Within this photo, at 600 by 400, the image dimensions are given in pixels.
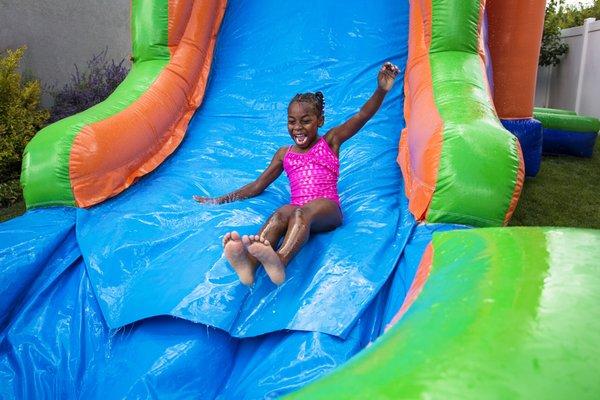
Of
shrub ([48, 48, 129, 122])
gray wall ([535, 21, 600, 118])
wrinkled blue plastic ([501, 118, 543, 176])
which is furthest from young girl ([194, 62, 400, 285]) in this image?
gray wall ([535, 21, 600, 118])

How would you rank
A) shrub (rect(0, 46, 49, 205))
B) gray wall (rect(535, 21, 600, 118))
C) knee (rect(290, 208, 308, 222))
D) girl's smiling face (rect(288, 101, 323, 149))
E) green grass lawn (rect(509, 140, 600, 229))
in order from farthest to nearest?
gray wall (rect(535, 21, 600, 118)), shrub (rect(0, 46, 49, 205)), green grass lawn (rect(509, 140, 600, 229)), girl's smiling face (rect(288, 101, 323, 149)), knee (rect(290, 208, 308, 222))

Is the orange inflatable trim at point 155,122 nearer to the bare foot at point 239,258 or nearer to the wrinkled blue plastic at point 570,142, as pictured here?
the bare foot at point 239,258

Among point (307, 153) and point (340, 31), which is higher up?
point (340, 31)

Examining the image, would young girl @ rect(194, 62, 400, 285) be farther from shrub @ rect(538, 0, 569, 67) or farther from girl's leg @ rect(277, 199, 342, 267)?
shrub @ rect(538, 0, 569, 67)

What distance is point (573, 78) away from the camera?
735cm

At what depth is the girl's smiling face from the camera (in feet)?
6.92

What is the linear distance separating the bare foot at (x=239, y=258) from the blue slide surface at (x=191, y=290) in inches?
2.8

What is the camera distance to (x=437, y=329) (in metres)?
0.83

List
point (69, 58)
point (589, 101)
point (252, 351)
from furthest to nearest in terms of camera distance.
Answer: point (589, 101) → point (69, 58) → point (252, 351)

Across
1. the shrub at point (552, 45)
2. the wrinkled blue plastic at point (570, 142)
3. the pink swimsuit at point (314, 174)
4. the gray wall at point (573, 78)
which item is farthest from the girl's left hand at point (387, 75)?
the shrub at point (552, 45)

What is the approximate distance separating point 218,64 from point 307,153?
5.12 ft

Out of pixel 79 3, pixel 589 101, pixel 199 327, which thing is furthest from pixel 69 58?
→ pixel 589 101

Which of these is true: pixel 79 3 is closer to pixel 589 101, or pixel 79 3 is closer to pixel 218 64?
pixel 218 64

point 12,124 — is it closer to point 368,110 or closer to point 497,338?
point 368,110
